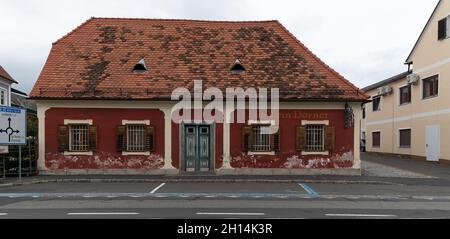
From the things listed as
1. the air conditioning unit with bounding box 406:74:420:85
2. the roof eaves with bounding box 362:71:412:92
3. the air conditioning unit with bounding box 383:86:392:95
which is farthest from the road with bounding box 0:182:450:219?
the air conditioning unit with bounding box 383:86:392:95

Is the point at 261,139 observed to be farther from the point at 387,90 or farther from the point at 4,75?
the point at 4,75

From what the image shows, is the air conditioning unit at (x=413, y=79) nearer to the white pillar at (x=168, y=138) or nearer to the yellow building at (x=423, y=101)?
the yellow building at (x=423, y=101)

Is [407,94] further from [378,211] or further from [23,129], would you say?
[23,129]

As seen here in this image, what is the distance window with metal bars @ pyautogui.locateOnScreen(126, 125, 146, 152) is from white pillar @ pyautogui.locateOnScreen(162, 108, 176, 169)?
42.2 inches

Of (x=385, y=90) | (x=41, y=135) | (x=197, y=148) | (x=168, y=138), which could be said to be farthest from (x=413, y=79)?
(x=41, y=135)

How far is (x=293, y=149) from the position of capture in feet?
63.1

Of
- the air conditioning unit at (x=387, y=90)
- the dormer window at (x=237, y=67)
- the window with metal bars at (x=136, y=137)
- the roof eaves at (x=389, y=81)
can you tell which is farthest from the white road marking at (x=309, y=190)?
the air conditioning unit at (x=387, y=90)

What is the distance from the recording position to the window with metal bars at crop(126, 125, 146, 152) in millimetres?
19125

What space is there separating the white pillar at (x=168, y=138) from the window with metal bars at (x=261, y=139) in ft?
12.9

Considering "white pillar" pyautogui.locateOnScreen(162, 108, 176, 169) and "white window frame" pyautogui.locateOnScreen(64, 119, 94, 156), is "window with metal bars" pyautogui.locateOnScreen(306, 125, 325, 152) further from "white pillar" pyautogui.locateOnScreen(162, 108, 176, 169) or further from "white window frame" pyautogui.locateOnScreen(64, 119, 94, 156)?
"white window frame" pyautogui.locateOnScreen(64, 119, 94, 156)

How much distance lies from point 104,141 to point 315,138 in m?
9.98

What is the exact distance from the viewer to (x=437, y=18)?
26.1 metres

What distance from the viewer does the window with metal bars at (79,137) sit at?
1898 cm
